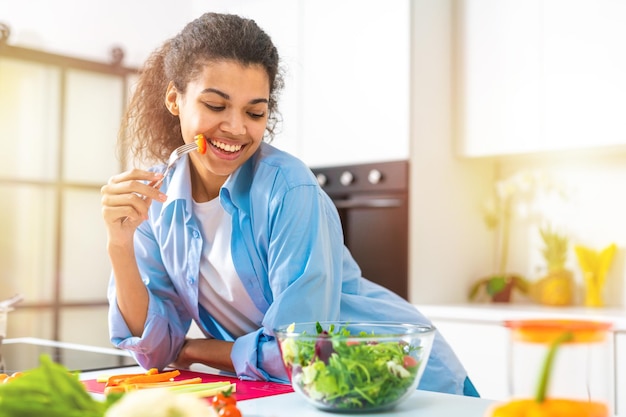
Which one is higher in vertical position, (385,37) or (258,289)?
(385,37)

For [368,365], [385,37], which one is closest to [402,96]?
[385,37]

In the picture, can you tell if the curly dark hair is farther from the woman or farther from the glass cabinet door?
the glass cabinet door

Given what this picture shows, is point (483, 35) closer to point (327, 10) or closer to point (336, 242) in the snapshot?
point (327, 10)

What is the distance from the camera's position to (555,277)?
3.21m

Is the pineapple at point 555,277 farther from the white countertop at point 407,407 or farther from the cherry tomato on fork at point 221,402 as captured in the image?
the cherry tomato on fork at point 221,402

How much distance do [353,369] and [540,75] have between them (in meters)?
2.34

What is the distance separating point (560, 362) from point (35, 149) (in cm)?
363

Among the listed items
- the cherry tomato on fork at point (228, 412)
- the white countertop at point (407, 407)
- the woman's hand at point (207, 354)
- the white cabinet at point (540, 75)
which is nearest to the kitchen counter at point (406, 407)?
the white countertop at point (407, 407)

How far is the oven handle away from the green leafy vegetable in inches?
99.6

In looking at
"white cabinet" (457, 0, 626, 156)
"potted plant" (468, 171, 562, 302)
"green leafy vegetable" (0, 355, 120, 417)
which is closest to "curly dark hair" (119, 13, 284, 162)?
"green leafy vegetable" (0, 355, 120, 417)

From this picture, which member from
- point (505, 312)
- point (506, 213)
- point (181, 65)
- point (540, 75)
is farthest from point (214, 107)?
point (506, 213)

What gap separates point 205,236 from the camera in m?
1.67

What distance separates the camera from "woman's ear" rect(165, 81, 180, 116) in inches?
68.5

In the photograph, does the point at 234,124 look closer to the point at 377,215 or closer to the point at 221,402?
the point at 221,402
